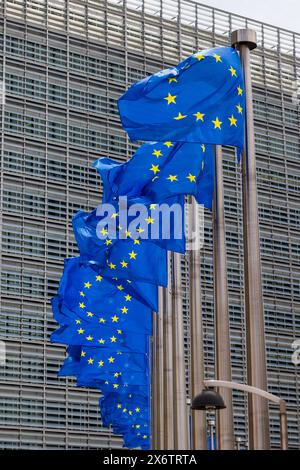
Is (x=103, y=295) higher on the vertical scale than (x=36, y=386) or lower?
lower

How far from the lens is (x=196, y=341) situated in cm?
3712

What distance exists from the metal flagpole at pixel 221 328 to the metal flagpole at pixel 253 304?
3.25 metres

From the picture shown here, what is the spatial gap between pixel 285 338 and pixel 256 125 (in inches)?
1008

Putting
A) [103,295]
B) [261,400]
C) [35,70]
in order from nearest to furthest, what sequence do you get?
[261,400], [103,295], [35,70]

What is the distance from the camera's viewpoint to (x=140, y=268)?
4003cm

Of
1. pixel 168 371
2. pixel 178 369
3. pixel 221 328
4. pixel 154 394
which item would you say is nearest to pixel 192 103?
pixel 221 328

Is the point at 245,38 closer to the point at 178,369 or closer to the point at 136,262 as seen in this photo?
the point at 136,262

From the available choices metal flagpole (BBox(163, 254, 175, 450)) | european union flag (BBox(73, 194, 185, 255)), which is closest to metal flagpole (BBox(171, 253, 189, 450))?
metal flagpole (BBox(163, 254, 175, 450))

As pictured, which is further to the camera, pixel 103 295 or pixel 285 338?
pixel 285 338

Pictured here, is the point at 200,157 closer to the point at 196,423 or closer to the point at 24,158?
the point at 196,423

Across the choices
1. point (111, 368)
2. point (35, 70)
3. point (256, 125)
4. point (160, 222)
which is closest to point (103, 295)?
point (111, 368)

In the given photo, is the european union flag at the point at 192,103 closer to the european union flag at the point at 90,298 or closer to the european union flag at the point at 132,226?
the european union flag at the point at 132,226

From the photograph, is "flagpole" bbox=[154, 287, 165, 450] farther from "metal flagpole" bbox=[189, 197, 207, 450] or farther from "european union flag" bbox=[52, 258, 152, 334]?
"metal flagpole" bbox=[189, 197, 207, 450]

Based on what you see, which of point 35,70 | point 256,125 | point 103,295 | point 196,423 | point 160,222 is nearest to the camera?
point 196,423
